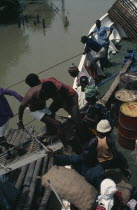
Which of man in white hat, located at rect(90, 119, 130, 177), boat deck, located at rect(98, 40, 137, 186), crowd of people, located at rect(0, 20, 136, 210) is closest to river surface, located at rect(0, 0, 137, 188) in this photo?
boat deck, located at rect(98, 40, 137, 186)

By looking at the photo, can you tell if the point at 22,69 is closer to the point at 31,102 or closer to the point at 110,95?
the point at 110,95

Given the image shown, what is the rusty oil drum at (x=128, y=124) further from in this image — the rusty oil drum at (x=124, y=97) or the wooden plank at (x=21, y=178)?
the wooden plank at (x=21, y=178)

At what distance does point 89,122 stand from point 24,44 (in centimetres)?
1898

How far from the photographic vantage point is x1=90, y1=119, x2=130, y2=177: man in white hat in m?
4.13

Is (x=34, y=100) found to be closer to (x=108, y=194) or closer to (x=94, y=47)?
(x=108, y=194)

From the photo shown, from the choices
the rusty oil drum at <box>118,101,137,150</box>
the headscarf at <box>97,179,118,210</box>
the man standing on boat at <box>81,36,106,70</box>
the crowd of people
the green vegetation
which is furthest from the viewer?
the green vegetation

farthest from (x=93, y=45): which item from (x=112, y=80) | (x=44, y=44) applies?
(x=44, y=44)

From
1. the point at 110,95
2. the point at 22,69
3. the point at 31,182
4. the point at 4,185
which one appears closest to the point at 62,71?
the point at 22,69

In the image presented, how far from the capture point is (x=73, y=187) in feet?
14.4

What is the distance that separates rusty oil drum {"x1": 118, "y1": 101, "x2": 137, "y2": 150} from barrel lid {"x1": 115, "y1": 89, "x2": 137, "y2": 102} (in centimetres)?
31

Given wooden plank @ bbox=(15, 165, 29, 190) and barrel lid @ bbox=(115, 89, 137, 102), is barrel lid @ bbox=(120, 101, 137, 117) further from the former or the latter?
wooden plank @ bbox=(15, 165, 29, 190)

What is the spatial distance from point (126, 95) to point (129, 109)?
693 mm

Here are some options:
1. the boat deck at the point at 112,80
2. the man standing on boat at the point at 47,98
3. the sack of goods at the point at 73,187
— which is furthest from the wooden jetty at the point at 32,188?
the boat deck at the point at 112,80

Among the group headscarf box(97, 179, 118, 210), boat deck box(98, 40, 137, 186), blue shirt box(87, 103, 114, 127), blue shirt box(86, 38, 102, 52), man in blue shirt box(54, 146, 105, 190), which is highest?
blue shirt box(86, 38, 102, 52)
